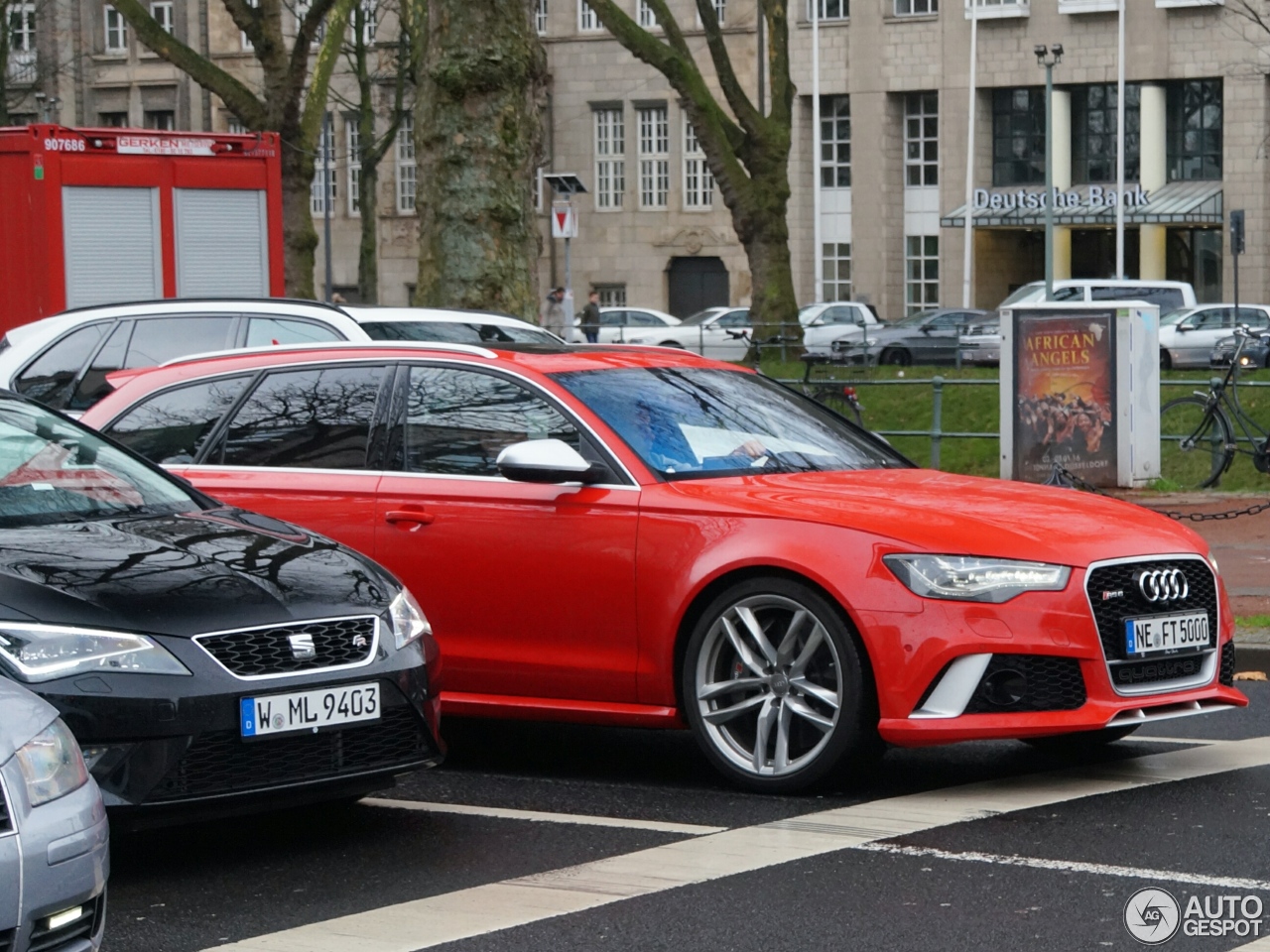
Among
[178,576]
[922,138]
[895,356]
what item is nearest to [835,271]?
[922,138]

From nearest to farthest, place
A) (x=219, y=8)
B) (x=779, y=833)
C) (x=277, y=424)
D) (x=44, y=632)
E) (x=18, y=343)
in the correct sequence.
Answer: (x=44, y=632) → (x=779, y=833) → (x=277, y=424) → (x=18, y=343) → (x=219, y=8)

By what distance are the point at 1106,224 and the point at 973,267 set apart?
13.4ft

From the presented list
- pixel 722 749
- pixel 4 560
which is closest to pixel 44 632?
pixel 4 560

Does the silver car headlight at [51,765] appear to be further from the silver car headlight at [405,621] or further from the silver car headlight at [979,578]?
the silver car headlight at [979,578]

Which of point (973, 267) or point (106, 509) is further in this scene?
point (973, 267)

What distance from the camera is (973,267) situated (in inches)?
2180

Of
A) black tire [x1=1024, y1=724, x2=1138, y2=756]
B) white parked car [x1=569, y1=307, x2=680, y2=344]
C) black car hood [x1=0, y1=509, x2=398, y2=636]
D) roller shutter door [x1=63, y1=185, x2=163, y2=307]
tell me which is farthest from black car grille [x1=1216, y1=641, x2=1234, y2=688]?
white parked car [x1=569, y1=307, x2=680, y2=344]

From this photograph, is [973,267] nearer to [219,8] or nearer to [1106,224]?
[1106,224]

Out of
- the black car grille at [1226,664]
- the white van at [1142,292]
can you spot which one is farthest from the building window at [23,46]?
the black car grille at [1226,664]

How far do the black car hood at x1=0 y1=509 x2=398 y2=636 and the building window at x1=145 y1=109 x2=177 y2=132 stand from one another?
5831cm

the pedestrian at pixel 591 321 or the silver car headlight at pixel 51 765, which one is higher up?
the pedestrian at pixel 591 321

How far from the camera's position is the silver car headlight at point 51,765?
A: 4594mm

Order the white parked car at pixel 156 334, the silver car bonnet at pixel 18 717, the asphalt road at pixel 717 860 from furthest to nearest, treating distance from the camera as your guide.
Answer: the white parked car at pixel 156 334, the asphalt road at pixel 717 860, the silver car bonnet at pixel 18 717

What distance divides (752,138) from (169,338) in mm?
23534
